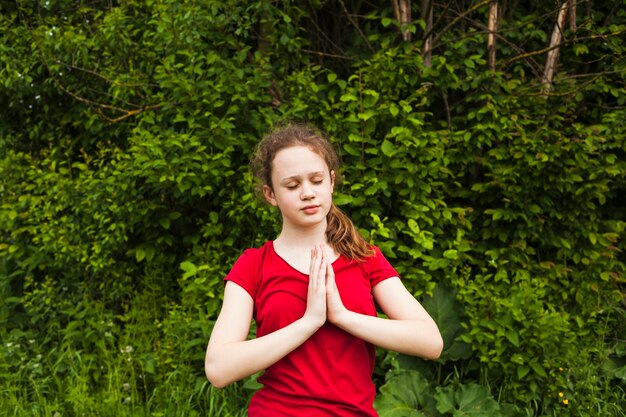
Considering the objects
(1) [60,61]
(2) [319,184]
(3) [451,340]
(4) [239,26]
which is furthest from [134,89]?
(2) [319,184]

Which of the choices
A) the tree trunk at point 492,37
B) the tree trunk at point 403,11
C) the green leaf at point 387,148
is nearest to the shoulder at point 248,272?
the green leaf at point 387,148

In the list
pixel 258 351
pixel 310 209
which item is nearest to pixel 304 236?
pixel 310 209

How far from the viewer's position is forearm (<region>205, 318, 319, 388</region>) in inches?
65.4

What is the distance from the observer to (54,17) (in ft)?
17.3

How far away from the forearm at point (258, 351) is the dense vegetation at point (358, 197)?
1.85 meters

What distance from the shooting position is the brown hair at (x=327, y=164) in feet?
6.13

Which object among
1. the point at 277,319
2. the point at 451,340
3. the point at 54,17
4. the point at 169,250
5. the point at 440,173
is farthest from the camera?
the point at 54,17

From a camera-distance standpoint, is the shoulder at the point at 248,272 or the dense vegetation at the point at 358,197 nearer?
the shoulder at the point at 248,272

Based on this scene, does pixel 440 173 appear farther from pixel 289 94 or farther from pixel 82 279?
pixel 82 279

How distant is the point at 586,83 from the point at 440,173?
3.55 ft

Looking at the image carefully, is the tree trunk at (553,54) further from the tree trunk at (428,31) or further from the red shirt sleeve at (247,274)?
the red shirt sleeve at (247,274)

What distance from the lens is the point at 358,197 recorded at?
3.97 metres

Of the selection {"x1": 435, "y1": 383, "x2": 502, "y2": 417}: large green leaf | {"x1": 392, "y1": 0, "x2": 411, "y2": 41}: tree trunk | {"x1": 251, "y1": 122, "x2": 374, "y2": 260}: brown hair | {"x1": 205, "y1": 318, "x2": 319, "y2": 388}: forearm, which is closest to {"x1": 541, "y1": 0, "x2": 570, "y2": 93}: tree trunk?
{"x1": 392, "y1": 0, "x2": 411, "y2": 41}: tree trunk

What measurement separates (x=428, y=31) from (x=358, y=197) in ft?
4.36
